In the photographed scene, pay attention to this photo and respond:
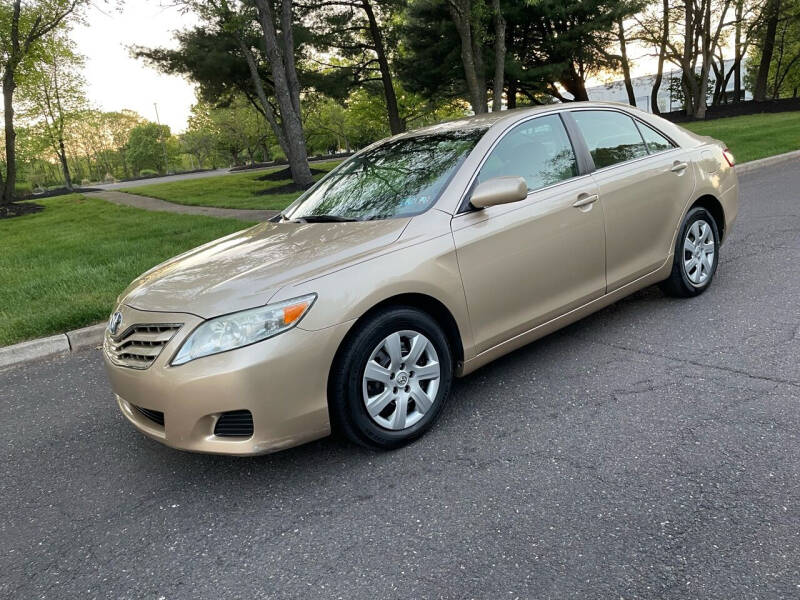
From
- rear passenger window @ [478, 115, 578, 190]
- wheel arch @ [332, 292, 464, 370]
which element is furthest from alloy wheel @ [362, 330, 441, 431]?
rear passenger window @ [478, 115, 578, 190]

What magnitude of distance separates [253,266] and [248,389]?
714 millimetres

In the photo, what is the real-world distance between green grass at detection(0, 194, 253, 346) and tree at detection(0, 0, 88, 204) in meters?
4.14

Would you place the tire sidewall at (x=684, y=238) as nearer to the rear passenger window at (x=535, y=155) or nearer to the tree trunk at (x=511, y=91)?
the rear passenger window at (x=535, y=155)

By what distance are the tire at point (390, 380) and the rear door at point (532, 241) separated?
0.34m

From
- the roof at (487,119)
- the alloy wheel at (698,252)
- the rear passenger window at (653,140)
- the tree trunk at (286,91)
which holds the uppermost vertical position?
the tree trunk at (286,91)

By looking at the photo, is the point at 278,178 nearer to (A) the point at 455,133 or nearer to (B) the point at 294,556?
(A) the point at 455,133

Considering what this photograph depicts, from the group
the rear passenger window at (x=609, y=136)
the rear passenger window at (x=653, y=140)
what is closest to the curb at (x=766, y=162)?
the rear passenger window at (x=653, y=140)

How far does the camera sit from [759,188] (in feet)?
32.3

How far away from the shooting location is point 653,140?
15.0 feet

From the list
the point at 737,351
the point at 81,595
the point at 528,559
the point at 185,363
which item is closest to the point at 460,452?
the point at 528,559

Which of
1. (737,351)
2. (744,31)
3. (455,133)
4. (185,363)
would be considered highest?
(744,31)

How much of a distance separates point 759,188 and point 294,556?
10.2 metres

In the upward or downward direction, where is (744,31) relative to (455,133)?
upward

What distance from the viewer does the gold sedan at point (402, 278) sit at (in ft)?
8.78
